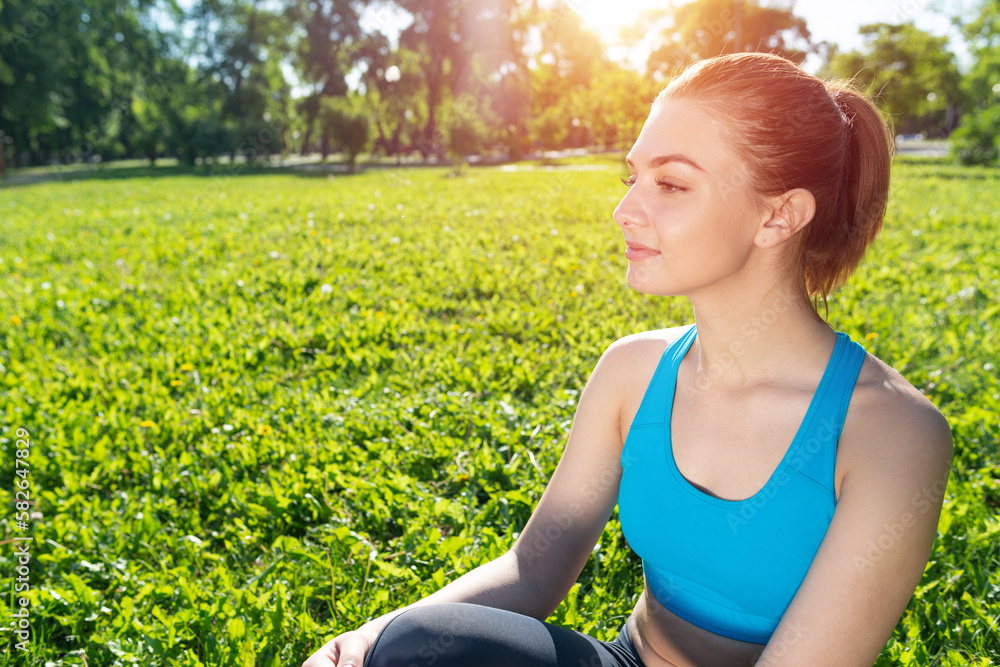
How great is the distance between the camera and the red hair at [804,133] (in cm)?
152

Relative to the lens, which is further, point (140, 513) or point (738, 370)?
point (140, 513)

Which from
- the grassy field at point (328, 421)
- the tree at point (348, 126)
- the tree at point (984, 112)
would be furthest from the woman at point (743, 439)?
the tree at point (348, 126)

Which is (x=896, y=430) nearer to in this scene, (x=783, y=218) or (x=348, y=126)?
(x=783, y=218)

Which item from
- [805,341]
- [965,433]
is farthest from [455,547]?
[965,433]

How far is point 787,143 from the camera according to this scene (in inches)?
59.7

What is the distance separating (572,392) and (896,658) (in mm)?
2098

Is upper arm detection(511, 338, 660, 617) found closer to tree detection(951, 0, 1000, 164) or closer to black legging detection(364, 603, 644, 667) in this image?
black legging detection(364, 603, 644, 667)

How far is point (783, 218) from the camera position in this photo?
1581 mm

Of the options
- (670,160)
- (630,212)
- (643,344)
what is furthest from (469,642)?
(670,160)

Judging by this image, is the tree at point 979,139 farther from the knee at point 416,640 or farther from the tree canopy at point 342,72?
the knee at point 416,640

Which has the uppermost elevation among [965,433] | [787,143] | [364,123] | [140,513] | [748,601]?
[364,123]

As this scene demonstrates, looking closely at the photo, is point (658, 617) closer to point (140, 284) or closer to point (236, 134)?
point (140, 284)

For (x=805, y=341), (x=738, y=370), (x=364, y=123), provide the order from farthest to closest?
1. (x=364, y=123)
2. (x=738, y=370)
3. (x=805, y=341)

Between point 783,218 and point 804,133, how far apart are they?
0.19m
